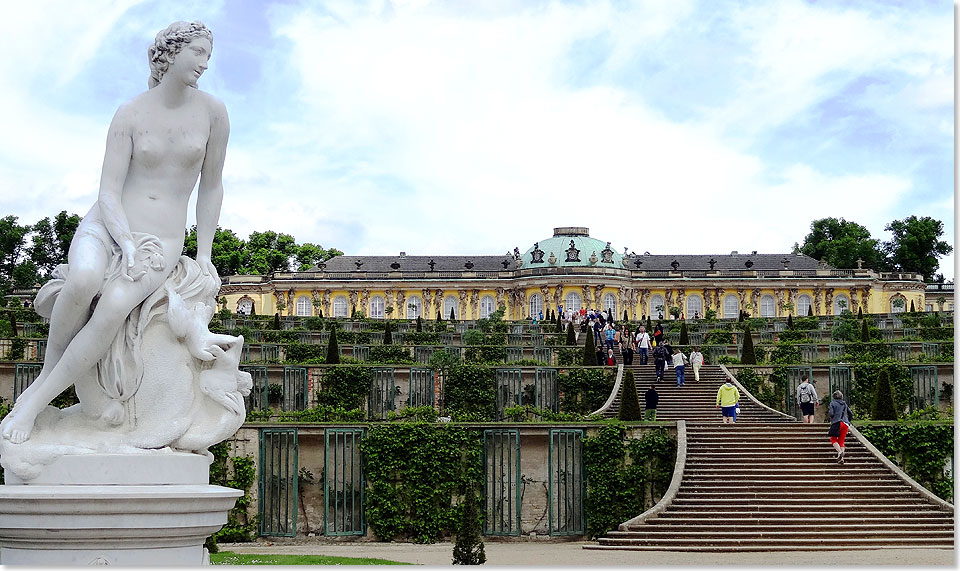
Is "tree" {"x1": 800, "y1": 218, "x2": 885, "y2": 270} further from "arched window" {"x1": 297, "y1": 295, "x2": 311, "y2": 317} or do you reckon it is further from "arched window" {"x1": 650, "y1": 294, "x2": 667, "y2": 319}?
"arched window" {"x1": 297, "y1": 295, "x2": 311, "y2": 317}

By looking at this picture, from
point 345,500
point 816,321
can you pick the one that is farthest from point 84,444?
point 816,321

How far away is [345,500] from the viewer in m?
17.9

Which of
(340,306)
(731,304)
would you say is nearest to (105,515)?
(340,306)

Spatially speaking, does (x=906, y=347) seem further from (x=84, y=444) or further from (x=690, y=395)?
(x=84, y=444)

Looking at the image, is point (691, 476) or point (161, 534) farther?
point (691, 476)

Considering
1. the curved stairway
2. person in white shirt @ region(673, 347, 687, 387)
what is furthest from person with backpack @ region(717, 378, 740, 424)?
person in white shirt @ region(673, 347, 687, 387)

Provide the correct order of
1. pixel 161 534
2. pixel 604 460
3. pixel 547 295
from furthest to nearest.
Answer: pixel 547 295 → pixel 604 460 → pixel 161 534

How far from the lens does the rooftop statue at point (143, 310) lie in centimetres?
626

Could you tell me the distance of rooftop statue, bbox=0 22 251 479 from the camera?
20.5 feet

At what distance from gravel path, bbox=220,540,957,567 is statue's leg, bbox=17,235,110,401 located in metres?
7.52

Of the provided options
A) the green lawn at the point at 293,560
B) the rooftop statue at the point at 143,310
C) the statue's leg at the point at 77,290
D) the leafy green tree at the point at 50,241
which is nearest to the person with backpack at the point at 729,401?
the green lawn at the point at 293,560

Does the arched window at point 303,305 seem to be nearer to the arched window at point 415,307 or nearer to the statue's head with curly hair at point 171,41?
the arched window at point 415,307

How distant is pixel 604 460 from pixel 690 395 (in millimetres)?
7037

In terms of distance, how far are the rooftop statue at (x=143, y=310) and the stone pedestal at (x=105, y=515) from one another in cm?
15
